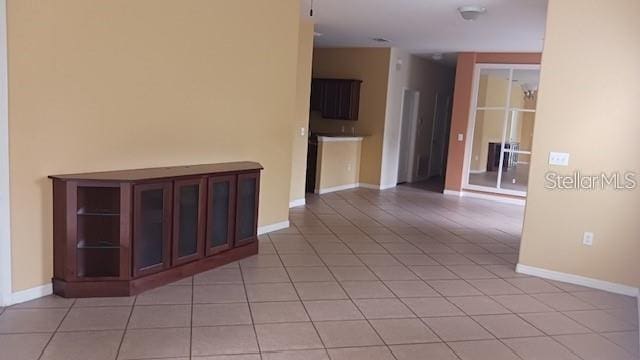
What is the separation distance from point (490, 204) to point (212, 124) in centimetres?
556

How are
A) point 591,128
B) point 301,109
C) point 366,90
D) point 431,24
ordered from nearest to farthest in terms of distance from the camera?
1. point 591,128
2. point 431,24
3. point 301,109
4. point 366,90

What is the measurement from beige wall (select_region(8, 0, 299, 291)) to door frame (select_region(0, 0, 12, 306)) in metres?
0.04

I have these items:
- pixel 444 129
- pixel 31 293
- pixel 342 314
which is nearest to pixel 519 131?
pixel 444 129

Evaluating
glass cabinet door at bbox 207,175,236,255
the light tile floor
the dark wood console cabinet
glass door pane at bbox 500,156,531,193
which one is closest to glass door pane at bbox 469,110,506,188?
glass door pane at bbox 500,156,531,193

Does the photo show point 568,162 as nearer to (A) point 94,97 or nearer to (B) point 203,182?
(B) point 203,182

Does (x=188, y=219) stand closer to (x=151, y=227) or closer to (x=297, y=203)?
(x=151, y=227)

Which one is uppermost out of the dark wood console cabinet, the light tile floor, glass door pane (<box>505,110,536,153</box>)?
glass door pane (<box>505,110,536,153</box>)

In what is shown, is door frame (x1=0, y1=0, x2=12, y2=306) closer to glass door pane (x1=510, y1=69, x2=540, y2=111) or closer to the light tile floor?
the light tile floor

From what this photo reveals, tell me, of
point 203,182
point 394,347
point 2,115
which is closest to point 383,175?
point 203,182

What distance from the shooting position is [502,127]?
29.1ft

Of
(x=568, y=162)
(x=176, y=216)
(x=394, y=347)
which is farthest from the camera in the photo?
(x=568, y=162)

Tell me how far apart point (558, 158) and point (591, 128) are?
359 mm

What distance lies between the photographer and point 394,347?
9.75 ft

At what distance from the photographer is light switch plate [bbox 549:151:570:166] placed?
430 cm
